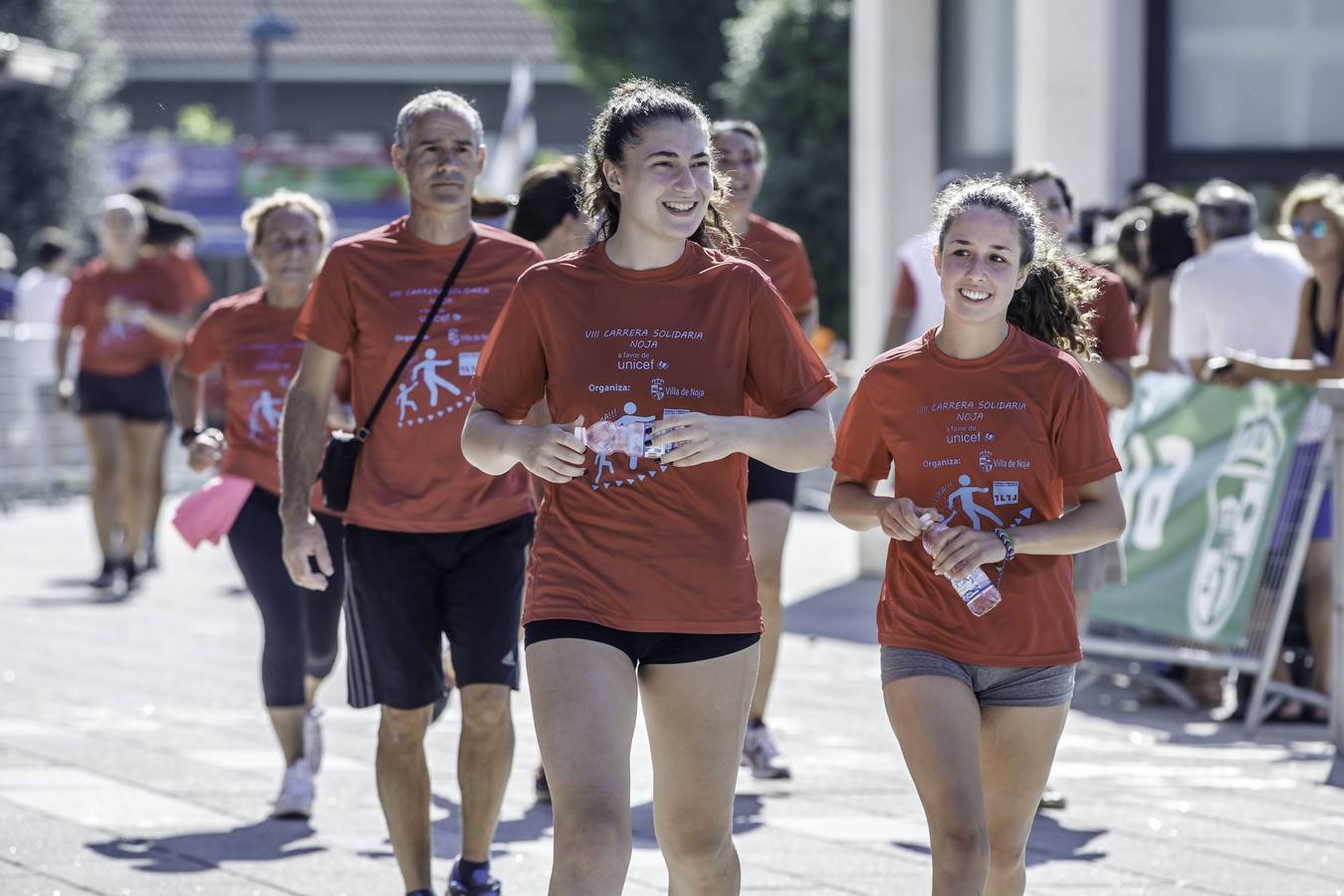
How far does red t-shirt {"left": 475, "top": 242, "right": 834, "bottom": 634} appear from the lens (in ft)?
14.1

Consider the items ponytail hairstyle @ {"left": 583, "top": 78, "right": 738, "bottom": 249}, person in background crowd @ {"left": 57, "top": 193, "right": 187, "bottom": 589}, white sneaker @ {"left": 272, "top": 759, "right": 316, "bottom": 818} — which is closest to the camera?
ponytail hairstyle @ {"left": 583, "top": 78, "right": 738, "bottom": 249}

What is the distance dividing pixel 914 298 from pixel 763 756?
1.95m

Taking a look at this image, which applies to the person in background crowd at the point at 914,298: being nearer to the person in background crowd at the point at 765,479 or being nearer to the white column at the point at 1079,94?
the person in background crowd at the point at 765,479

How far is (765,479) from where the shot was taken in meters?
7.41

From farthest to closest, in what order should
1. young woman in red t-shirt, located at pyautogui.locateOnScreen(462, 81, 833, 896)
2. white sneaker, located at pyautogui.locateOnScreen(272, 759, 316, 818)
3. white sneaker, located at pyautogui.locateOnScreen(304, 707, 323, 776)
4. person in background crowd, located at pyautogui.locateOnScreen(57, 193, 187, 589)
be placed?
person in background crowd, located at pyautogui.locateOnScreen(57, 193, 187, 589) → white sneaker, located at pyautogui.locateOnScreen(304, 707, 323, 776) → white sneaker, located at pyautogui.locateOnScreen(272, 759, 316, 818) → young woman in red t-shirt, located at pyautogui.locateOnScreen(462, 81, 833, 896)

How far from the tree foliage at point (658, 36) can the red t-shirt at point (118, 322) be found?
73.9 feet

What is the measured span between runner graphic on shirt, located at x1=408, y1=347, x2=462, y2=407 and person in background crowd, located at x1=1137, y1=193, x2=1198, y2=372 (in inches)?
186

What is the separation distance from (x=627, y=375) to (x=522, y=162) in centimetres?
2553

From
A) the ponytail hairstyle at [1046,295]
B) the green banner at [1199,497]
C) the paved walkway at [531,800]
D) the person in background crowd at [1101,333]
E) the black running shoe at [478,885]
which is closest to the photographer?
the ponytail hairstyle at [1046,295]

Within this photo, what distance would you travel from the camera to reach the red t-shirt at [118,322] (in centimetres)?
1299

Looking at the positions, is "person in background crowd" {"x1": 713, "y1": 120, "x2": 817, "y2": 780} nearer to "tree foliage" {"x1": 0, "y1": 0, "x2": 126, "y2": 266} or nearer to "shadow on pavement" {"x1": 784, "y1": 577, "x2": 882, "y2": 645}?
"shadow on pavement" {"x1": 784, "y1": 577, "x2": 882, "y2": 645}

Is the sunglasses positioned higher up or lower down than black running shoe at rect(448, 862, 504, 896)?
higher up

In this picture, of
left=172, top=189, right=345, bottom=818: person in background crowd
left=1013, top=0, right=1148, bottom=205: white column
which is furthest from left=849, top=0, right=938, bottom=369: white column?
left=172, top=189, right=345, bottom=818: person in background crowd

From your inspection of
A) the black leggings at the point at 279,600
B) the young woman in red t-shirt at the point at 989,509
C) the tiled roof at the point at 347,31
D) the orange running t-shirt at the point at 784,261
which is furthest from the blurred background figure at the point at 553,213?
the tiled roof at the point at 347,31
